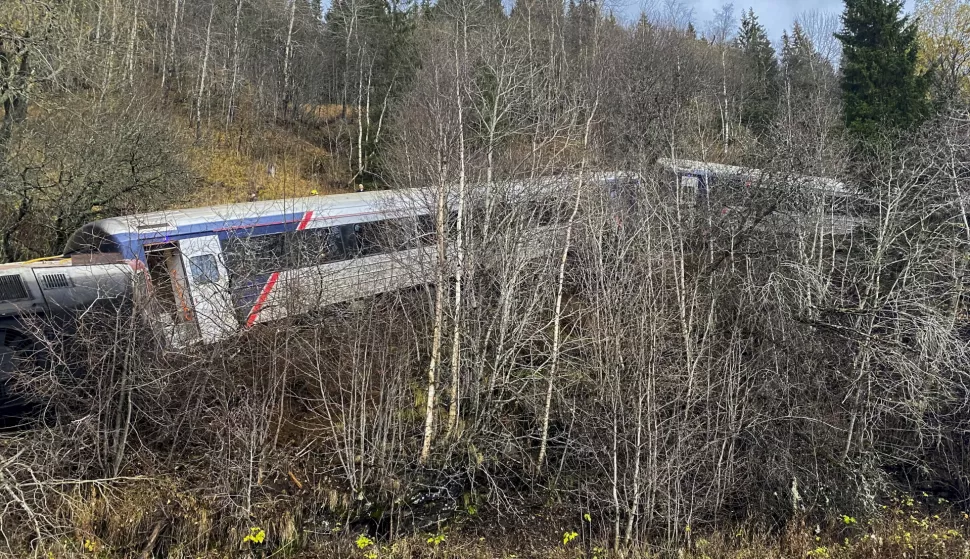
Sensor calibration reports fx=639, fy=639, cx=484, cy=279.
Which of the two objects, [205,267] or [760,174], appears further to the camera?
[760,174]

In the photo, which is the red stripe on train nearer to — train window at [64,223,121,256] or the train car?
train window at [64,223,121,256]

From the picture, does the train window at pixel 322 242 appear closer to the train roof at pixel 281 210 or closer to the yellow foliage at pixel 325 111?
the train roof at pixel 281 210

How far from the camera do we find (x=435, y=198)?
9.33m

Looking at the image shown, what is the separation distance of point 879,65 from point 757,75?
39.7 feet

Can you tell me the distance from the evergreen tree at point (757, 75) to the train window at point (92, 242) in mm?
21002

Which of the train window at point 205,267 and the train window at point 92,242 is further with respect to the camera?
the train window at point 205,267

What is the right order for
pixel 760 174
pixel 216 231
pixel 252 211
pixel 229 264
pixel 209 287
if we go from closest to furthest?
pixel 209 287, pixel 229 264, pixel 216 231, pixel 760 174, pixel 252 211

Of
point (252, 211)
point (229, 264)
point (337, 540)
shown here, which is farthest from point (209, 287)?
point (337, 540)

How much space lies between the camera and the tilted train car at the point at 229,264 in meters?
8.22

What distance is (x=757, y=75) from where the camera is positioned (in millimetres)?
32812

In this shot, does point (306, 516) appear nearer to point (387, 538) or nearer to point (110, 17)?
point (387, 538)

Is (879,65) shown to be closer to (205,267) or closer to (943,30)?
(943,30)

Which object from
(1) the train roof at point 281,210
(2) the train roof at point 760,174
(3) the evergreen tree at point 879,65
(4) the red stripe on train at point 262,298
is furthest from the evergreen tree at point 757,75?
(4) the red stripe on train at point 262,298

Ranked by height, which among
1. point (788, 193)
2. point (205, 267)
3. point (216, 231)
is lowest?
point (205, 267)
